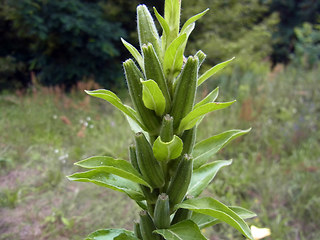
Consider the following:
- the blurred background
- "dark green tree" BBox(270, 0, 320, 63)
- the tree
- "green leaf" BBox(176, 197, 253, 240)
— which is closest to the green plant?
"green leaf" BBox(176, 197, 253, 240)

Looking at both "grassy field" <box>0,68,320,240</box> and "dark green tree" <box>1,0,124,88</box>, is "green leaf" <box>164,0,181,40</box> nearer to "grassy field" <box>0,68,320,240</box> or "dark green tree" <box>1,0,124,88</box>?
"grassy field" <box>0,68,320,240</box>

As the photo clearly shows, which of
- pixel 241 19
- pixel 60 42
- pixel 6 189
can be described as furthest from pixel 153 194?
pixel 241 19

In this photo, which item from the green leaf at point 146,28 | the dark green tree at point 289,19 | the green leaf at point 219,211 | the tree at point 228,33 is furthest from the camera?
the dark green tree at point 289,19

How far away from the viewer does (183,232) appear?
2.55ft

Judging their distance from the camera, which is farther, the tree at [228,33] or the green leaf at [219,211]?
the tree at [228,33]

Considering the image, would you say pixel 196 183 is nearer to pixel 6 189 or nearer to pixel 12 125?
pixel 6 189

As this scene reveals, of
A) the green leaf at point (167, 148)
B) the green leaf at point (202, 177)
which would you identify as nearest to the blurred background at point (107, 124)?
the green leaf at point (202, 177)

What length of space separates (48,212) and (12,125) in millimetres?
2623

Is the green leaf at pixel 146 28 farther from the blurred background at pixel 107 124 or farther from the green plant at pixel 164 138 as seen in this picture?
the blurred background at pixel 107 124

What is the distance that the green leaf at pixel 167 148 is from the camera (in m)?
0.73

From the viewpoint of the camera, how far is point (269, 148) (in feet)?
13.9

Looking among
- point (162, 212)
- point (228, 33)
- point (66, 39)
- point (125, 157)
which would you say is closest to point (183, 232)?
point (162, 212)

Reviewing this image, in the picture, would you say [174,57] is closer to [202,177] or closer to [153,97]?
[153,97]

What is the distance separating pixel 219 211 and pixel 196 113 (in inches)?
10.2
